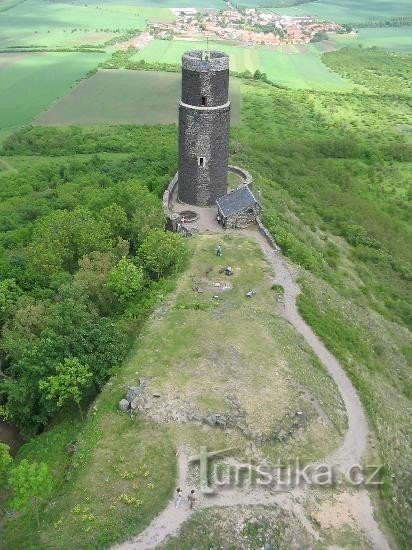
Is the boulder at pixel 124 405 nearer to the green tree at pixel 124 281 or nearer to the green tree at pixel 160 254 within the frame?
the green tree at pixel 124 281

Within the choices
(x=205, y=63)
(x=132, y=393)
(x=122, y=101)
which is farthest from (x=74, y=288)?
(x=122, y=101)

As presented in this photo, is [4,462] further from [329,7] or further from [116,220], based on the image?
[329,7]

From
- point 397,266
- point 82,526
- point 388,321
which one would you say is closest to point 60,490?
point 82,526

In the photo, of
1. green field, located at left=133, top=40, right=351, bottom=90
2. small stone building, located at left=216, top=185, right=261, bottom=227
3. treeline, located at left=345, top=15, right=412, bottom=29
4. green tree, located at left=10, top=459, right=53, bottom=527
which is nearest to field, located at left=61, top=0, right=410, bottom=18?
treeline, located at left=345, top=15, right=412, bottom=29

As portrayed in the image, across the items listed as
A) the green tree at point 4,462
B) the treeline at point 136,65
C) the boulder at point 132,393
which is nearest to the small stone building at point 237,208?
the boulder at point 132,393

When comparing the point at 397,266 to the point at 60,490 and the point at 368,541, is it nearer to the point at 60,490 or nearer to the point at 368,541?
the point at 368,541

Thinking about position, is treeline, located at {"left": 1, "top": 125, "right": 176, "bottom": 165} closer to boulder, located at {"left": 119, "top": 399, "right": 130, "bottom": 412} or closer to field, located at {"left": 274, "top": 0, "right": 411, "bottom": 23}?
boulder, located at {"left": 119, "top": 399, "right": 130, "bottom": 412}
